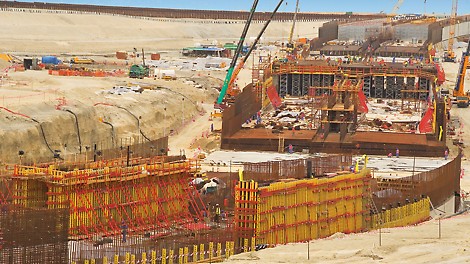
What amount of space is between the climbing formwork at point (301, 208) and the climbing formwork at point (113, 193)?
10.6 feet

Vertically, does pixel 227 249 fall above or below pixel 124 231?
below

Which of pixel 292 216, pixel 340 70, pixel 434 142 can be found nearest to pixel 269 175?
pixel 292 216

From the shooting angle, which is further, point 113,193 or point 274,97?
point 274,97

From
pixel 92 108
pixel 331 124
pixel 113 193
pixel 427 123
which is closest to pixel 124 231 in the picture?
A: pixel 113 193

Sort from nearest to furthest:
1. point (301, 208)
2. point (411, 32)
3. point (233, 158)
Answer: point (301, 208), point (233, 158), point (411, 32)

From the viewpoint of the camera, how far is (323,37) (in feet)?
438

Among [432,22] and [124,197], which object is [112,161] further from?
[432,22]

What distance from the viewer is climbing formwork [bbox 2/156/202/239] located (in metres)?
36.2

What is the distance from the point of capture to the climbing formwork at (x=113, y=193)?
119 ft

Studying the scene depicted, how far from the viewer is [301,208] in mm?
39062

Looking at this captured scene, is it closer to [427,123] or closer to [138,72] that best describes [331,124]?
[427,123]

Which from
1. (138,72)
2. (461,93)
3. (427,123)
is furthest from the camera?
(138,72)

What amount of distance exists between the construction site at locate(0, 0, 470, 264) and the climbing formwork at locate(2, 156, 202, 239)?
0.05 m

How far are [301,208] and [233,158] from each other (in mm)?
23088
